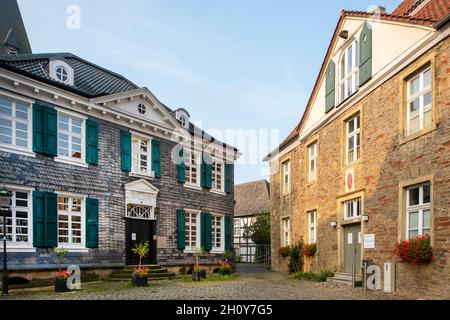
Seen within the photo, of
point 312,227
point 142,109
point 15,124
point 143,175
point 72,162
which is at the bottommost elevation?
point 312,227

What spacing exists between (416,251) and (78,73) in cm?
1353

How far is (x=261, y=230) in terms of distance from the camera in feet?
102

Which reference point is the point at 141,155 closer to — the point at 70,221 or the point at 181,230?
the point at 181,230

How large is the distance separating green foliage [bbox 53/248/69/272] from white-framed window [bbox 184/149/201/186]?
22.8 ft

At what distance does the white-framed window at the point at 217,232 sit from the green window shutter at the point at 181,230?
8.10 ft

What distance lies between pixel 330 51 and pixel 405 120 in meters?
6.07

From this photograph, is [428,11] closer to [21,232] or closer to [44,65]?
[44,65]

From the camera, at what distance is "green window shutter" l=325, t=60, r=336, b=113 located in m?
16.8

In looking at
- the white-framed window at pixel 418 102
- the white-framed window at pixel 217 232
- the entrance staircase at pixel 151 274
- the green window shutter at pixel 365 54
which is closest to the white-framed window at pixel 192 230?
the white-framed window at pixel 217 232

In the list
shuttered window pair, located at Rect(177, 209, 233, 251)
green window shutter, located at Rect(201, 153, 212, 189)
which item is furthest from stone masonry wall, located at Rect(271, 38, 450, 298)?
green window shutter, located at Rect(201, 153, 212, 189)

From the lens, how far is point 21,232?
13.3 m

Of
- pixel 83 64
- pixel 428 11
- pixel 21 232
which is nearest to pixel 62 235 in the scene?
pixel 21 232

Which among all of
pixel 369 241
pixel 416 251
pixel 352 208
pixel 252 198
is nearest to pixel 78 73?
pixel 352 208
